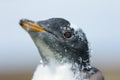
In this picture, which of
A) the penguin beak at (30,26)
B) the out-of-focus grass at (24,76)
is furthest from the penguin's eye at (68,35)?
the out-of-focus grass at (24,76)

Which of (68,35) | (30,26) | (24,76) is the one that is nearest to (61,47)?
(68,35)

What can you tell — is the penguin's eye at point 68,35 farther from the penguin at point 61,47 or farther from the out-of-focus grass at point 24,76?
the out-of-focus grass at point 24,76

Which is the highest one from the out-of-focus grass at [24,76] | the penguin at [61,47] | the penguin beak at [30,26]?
the penguin beak at [30,26]

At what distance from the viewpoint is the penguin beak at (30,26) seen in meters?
4.98

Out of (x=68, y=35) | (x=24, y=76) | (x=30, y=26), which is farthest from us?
(x=24, y=76)

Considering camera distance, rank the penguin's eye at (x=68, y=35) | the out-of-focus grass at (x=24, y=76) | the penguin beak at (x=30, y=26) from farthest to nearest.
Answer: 1. the out-of-focus grass at (x=24, y=76)
2. the penguin's eye at (x=68, y=35)
3. the penguin beak at (x=30, y=26)

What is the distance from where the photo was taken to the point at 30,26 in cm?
499

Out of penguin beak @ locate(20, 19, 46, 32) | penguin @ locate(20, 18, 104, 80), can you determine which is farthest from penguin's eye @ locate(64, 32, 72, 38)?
penguin beak @ locate(20, 19, 46, 32)

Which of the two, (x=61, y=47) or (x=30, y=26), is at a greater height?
(x=30, y=26)

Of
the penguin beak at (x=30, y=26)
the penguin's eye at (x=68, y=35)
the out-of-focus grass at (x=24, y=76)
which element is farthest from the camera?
the out-of-focus grass at (x=24, y=76)

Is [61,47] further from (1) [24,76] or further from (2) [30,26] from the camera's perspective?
(1) [24,76]

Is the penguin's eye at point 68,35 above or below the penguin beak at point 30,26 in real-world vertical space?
below

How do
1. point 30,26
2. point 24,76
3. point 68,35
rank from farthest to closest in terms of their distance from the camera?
1. point 24,76
2. point 68,35
3. point 30,26

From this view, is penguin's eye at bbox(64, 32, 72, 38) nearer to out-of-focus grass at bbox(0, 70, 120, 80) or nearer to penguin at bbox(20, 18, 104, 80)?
penguin at bbox(20, 18, 104, 80)
